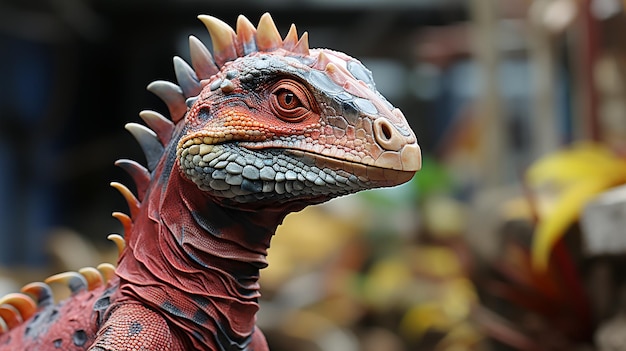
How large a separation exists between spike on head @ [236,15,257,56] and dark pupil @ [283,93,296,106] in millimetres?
156

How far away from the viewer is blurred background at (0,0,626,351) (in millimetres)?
3531

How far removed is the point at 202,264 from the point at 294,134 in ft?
0.97

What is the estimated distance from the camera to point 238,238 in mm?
1488

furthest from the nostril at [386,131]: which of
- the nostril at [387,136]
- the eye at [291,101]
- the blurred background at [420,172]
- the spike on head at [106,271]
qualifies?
the blurred background at [420,172]

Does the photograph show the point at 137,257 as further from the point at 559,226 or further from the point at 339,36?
the point at 339,36

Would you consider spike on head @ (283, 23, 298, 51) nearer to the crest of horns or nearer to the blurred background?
the crest of horns

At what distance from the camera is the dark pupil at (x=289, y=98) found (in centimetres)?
144

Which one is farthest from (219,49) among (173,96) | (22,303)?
(22,303)

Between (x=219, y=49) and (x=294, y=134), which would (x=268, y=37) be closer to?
(x=219, y=49)

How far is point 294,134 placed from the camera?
4.68 feet

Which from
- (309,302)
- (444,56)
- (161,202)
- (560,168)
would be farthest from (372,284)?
(161,202)

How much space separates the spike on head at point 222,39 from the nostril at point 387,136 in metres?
0.35

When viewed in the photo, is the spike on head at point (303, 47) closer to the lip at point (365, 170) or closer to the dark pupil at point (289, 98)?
the dark pupil at point (289, 98)

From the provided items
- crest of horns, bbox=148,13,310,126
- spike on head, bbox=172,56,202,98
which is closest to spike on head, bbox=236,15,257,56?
crest of horns, bbox=148,13,310,126
